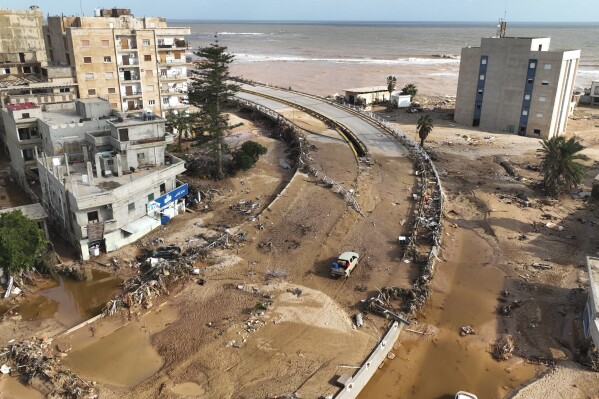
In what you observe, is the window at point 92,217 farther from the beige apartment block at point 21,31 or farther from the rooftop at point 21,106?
the beige apartment block at point 21,31

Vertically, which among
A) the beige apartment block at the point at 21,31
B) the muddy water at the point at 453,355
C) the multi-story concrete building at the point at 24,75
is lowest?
the muddy water at the point at 453,355

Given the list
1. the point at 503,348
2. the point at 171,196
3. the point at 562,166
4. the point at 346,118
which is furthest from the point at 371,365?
the point at 346,118

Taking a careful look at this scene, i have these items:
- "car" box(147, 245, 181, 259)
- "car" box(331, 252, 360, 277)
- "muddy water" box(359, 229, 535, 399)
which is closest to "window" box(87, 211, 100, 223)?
"car" box(147, 245, 181, 259)

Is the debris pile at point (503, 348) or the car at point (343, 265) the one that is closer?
the debris pile at point (503, 348)

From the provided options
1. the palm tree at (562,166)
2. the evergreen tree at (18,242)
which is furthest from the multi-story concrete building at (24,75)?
the palm tree at (562,166)

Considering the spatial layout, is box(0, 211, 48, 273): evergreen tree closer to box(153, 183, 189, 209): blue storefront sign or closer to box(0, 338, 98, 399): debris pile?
box(0, 338, 98, 399): debris pile

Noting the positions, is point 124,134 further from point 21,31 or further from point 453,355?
point 21,31

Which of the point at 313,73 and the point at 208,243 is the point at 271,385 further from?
the point at 313,73
